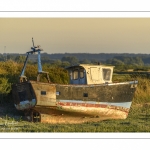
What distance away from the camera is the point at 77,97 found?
76.2 feet

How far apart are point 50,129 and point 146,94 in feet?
44.1

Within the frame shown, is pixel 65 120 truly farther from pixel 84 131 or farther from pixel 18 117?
pixel 84 131

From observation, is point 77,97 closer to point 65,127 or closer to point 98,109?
point 98,109

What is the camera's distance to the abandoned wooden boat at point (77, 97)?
22469 millimetres

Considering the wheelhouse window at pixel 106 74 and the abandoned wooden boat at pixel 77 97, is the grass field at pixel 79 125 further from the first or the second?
the wheelhouse window at pixel 106 74

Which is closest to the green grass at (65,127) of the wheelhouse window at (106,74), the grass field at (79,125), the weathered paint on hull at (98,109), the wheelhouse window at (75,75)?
the grass field at (79,125)

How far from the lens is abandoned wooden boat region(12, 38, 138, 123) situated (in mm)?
22469

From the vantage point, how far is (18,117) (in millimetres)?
23625

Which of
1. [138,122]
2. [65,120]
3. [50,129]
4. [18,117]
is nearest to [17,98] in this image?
[18,117]

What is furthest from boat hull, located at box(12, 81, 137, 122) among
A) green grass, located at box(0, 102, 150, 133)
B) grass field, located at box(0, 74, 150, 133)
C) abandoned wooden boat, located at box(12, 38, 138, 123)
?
green grass, located at box(0, 102, 150, 133)

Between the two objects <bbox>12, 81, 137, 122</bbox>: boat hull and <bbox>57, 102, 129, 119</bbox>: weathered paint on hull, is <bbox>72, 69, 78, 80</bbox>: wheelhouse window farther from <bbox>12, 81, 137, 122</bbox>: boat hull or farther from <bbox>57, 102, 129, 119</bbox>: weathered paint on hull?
<bbox>57, 102, 129, 119</bbox>: weathered paint on hull

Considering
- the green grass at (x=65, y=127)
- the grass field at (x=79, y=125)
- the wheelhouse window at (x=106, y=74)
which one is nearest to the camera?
the green grass at (x=65, y=127)

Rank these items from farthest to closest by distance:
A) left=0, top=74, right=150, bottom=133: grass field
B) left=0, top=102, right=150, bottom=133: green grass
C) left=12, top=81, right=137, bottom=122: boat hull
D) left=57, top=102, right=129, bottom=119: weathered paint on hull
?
1. left=57, top=102, right=129, bottom=119: weathered paint on hull
2. left=12, top=81, right=137, bottom=122: boat hull
3. left=0, top=74, right=150, bottom=133: grass field
4. left=0, top=102, right=150, bottom=133: green grass

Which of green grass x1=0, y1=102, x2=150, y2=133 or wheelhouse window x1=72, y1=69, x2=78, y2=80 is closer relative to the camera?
green grass x1=0, y1=102, x2=150, y2=133
